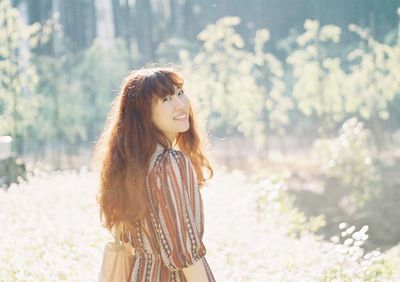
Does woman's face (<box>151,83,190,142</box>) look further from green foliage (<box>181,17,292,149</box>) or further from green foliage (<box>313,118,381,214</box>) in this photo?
green foliage (<box>181,17,292,149</box>)

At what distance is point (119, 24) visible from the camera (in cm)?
2706

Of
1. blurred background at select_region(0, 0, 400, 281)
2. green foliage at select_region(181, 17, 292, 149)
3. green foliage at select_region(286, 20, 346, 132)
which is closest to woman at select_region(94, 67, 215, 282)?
blurred background at select_region(0, 0, 400, 281)

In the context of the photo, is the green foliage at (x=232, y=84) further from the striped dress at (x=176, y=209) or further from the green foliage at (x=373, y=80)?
the striped dress at (x=176, y=209)

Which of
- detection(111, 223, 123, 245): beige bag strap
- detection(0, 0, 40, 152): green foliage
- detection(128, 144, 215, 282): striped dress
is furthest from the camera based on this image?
detection(0, 0, 40, 152): green foliage

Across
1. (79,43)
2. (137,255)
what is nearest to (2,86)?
(79,43)

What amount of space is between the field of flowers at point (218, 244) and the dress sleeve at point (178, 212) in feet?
2.17

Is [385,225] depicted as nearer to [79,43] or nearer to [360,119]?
[360,119]

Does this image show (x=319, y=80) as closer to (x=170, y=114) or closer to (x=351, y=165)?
(x=351, y=165)

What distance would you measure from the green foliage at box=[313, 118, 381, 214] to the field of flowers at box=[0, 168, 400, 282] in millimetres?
6417

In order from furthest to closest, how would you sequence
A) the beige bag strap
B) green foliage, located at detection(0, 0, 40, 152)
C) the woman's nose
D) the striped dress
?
green foliage, located at detection(0, 0, 40, 152) < the beige bag strap < the woman's nose < the striped dress

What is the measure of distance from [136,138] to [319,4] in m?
21.9

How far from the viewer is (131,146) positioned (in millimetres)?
2531

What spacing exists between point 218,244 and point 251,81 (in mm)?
14997

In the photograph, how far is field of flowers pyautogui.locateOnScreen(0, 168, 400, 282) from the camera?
447cm
